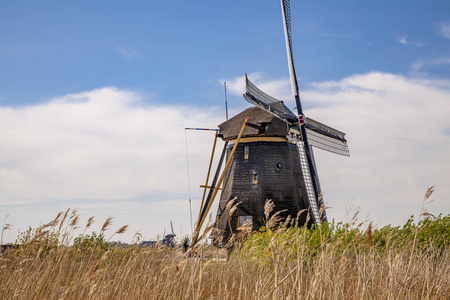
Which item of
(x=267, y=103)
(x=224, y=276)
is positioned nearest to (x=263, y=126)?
(x=267, y=103)

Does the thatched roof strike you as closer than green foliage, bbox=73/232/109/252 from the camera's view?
No

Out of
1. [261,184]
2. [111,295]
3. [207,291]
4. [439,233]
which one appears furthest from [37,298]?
[261,184]

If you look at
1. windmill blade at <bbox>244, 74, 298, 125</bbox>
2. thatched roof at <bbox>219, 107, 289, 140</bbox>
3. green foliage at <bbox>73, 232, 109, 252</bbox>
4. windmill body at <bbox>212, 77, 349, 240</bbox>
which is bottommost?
green foliage at <bbox>73, 232, 109, 252</bbox>

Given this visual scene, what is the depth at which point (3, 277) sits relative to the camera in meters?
5.94

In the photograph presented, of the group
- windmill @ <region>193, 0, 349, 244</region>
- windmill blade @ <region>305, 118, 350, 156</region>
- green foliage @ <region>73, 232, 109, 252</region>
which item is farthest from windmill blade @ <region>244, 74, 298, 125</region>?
green foliage @ <region>73, 232, 109, 252</region>

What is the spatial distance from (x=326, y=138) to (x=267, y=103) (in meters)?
3.09

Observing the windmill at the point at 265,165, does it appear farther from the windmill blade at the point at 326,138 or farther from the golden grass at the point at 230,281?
the golden grass at the point at 230,281

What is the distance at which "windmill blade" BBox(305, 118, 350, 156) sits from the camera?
60.9 feet

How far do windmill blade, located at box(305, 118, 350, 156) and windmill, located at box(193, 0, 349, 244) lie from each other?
0.15 ft

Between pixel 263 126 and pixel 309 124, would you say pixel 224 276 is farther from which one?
pixel 309 124

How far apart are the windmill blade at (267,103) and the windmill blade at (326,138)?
0.89 meters

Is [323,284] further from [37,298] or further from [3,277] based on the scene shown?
[3,277]

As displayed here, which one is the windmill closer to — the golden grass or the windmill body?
the windmill body

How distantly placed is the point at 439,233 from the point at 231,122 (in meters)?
9.88
